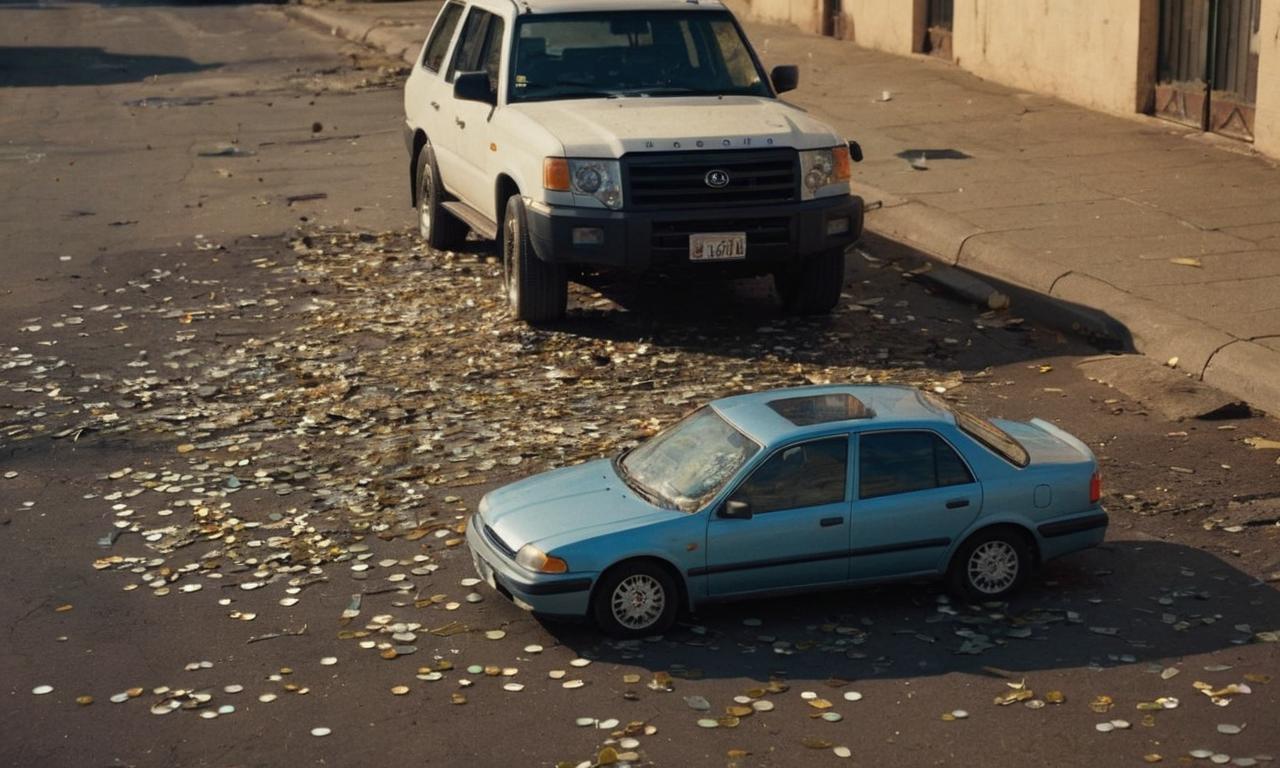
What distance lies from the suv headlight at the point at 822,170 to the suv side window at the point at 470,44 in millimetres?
3157

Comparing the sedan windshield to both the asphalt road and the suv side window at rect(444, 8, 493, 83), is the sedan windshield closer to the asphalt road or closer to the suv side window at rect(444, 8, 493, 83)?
the asphalt road

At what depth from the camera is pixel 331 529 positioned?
8.52m

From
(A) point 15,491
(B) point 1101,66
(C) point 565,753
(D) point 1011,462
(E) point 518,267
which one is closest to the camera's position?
(C) point 565,753

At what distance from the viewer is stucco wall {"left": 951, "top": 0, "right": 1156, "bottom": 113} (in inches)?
702

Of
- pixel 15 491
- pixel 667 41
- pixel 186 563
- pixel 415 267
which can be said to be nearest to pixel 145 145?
pixel 415 267

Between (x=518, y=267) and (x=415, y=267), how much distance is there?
245cm

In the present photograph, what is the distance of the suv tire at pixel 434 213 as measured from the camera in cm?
1420

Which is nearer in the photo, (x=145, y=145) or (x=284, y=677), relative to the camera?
(x=284, y=677)

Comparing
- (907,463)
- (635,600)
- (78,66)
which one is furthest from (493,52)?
(78,66)

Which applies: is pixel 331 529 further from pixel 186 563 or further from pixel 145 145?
pixel 145 145

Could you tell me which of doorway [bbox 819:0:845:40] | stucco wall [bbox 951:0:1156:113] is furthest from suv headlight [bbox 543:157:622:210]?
doorway [bbox 819:0:845:40]

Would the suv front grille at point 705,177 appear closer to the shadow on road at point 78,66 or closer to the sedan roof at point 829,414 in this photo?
the sedan roof at point 829,414

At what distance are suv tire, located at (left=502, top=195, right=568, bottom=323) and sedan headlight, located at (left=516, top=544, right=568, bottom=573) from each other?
186 inches

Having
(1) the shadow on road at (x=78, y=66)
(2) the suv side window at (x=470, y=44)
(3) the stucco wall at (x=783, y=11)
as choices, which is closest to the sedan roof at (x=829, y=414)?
(2) the suv side window at (x=470, y=44)
